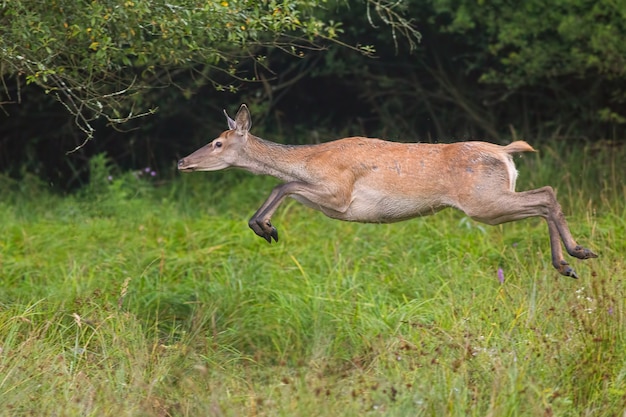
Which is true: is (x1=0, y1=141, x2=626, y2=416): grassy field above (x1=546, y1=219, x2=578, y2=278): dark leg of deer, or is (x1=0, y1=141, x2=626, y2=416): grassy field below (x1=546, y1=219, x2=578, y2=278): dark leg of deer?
below

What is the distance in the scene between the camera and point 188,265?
9.38 m

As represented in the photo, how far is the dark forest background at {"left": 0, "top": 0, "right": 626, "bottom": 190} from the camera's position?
1077cm

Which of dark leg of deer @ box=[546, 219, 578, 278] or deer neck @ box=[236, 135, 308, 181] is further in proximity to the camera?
deer neck @ box=[236, 135, 308, 181]

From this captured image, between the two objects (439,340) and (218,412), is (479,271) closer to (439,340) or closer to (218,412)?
(439,340)

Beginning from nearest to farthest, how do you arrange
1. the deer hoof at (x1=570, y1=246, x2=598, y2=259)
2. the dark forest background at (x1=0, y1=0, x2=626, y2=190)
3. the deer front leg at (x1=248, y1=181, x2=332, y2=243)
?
the deer hoof at (x1=570, y1=246, x2=598, y2=259), the deer front leg at (x1=248, y1=181, x2=332, y2=243), the dark forest background at (x1=0, y1=0, x2=626, y2=190)

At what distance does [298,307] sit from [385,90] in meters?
5.91

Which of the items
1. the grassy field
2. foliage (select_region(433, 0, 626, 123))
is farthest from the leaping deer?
foliage (select_region(433, 0, 626, 123))

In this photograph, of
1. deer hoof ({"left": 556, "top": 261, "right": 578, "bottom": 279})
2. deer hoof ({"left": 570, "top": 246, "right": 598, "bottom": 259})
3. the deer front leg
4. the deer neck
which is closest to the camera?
deer hoof ({"left": 570, "top": 246, "right": 598, "bottom": 259})

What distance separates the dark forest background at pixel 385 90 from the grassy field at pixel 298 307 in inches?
34.5

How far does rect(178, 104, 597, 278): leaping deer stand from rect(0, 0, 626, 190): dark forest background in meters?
2.25

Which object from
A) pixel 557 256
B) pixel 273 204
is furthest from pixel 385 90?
pixel 557 256

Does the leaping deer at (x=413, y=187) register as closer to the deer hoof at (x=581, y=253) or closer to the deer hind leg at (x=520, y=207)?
the deer hind leg at (x=520, y=207)

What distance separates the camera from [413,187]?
22.5ft

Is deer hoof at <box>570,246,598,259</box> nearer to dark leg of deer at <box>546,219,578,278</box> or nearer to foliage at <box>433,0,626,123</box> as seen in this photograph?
dark leg of deer at <box>546,219,578,278</box>
